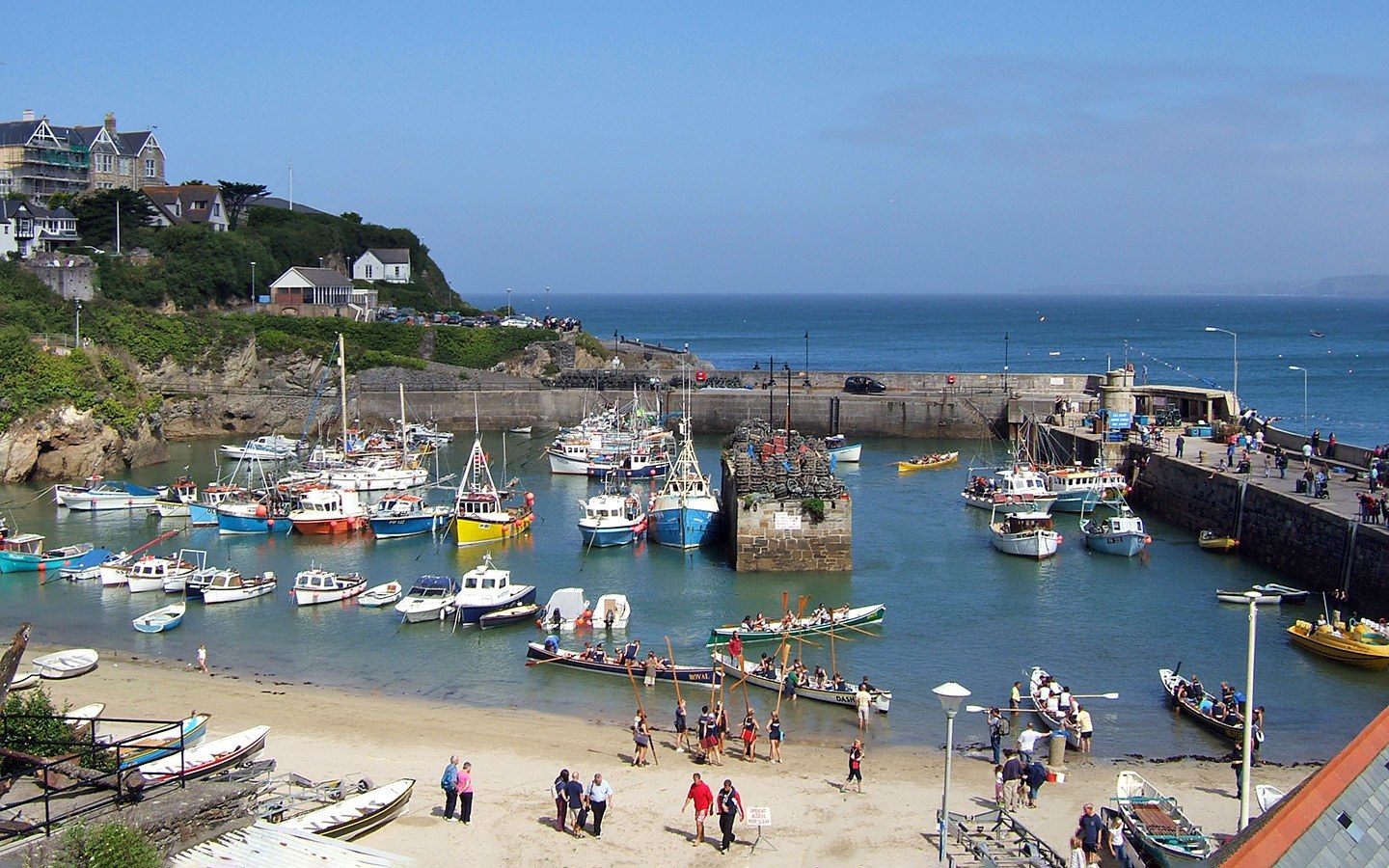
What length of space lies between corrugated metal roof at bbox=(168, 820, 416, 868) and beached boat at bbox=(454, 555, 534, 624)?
1603 cm

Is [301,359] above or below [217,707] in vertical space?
above

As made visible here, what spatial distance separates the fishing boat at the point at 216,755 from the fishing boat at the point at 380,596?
1141 cm

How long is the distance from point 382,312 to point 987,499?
1967 inches

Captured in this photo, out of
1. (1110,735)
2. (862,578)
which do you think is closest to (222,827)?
(1110,735)

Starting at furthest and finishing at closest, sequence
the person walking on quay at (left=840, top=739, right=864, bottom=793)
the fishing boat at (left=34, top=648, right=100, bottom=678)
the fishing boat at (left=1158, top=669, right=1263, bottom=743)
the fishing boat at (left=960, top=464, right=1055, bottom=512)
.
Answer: the fishing boat at (left=960, top=464, right=1055, bottom=512) < the fishing boat at (left=34, top=648, right=100, bottom=678) < the fishing boat at (left=1158, top=669, right=1263, bottom=743) < the person walking on quay at (left=840, top=739, right=864, bottom=793)

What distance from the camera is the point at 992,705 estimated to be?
81.9 feet

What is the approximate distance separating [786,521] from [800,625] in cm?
621

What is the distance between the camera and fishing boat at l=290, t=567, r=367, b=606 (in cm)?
3303

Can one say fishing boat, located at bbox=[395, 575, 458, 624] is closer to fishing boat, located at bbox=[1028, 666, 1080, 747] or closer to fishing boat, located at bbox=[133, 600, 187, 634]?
fishing boat, located at bbox=[133, 600, 187, 634]

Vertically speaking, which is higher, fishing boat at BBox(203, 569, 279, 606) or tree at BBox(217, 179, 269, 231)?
tree at BBox(217, 179, 269, 231)

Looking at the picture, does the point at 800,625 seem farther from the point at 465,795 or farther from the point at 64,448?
the point at 64,448

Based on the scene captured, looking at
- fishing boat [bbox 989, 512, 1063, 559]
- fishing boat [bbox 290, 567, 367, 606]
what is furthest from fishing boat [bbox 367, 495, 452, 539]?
fishing boat [bbox 989, 512, 1063, 559]

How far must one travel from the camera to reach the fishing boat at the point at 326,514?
42.3 m

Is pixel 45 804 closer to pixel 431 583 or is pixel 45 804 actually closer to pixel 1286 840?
pixel 1286 840
